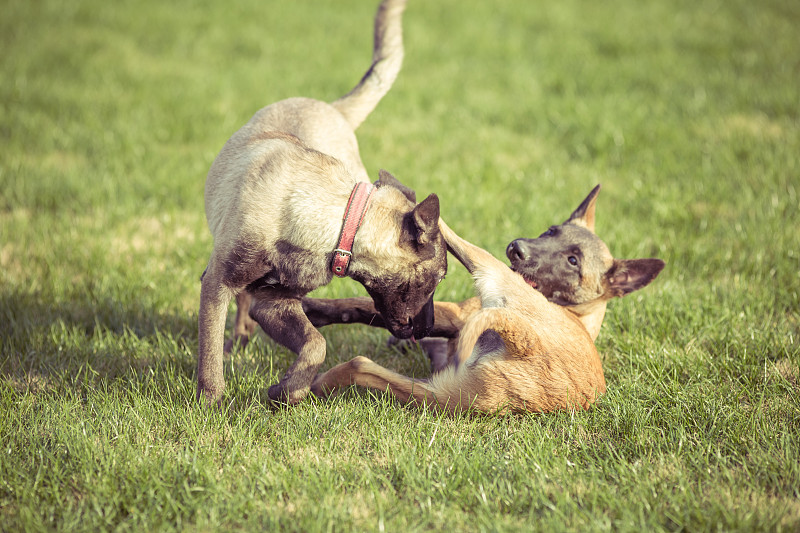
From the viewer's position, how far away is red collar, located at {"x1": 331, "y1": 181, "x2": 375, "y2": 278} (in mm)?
3211

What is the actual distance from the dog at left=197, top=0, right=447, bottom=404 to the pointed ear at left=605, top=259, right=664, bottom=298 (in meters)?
1.42

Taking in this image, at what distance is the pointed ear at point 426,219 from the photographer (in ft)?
10.4

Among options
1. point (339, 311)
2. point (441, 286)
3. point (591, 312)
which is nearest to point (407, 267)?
point (339, 311)

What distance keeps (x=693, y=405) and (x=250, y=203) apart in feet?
8.82

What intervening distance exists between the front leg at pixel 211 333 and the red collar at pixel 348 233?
64 centimetres

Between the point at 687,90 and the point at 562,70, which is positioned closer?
the point at 687,90

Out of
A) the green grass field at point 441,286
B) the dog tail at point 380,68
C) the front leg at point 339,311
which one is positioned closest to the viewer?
the green grass field at point 441,286

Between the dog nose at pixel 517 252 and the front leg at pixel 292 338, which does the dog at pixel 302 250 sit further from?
the dog nose at pixel 517 252

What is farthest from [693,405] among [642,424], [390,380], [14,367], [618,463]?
[14,367]

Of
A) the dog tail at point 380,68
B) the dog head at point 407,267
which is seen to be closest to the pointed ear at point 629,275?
the dog head at point 407,267

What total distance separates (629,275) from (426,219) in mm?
1742

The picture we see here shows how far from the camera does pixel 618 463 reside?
120 inches

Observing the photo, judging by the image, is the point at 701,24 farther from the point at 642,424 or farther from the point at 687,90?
the point at 642,424

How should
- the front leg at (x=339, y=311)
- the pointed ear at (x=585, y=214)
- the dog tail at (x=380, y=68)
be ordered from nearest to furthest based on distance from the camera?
the front leg at (x=339, y=311)
the pointed ear at (x=585, y=214)
the dog tail at (x=380, y=68)
